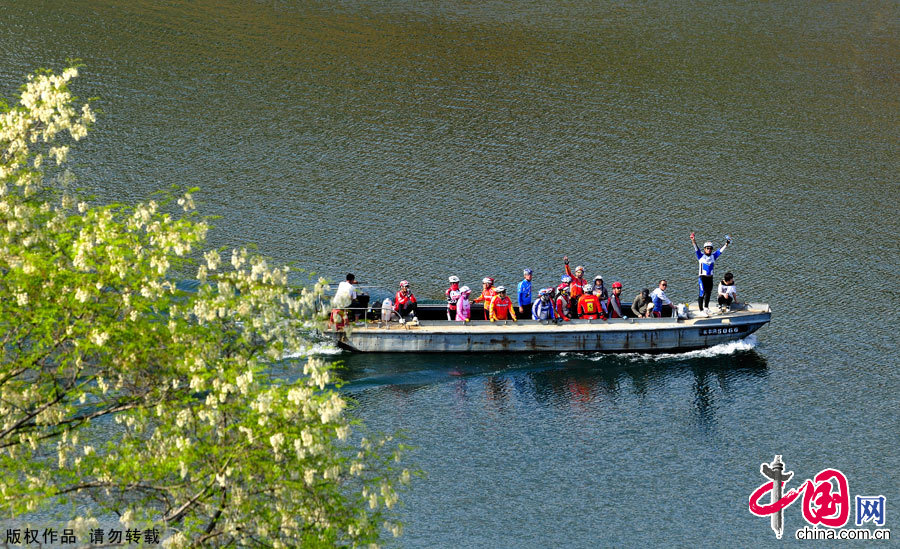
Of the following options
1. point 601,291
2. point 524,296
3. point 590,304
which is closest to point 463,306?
point 524,296

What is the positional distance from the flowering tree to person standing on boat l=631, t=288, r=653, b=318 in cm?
2150

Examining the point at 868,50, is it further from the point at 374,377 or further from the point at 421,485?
the point at 421,485

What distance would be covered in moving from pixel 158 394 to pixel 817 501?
1934cm

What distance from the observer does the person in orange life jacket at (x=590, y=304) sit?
40688 millimetres

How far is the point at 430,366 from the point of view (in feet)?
129

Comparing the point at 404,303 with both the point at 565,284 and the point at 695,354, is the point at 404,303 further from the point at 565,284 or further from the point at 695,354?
the point at 695,354

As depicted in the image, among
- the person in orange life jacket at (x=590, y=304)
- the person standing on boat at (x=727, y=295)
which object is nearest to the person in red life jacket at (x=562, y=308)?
the person in orange life jacket at (x=590, y=304)

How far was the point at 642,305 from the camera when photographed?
4119cm

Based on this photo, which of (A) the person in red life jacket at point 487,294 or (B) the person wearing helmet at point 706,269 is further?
(A) the person in red life jacket at point 487,294

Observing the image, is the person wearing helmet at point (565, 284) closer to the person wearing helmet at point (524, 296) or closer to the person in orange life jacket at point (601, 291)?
the person in orange life jacket at point (601, 291)

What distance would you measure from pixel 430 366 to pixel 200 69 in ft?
111

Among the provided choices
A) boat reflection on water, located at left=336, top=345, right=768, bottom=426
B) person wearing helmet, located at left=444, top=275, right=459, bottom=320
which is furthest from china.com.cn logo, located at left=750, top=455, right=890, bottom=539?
person wearing helmet, located at left=444, top=275, right=459, bottom=320

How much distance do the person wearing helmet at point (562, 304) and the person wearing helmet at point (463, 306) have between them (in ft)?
10.2

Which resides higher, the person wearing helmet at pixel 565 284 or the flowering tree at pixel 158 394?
the person wearing helmet at pixel 565 284
